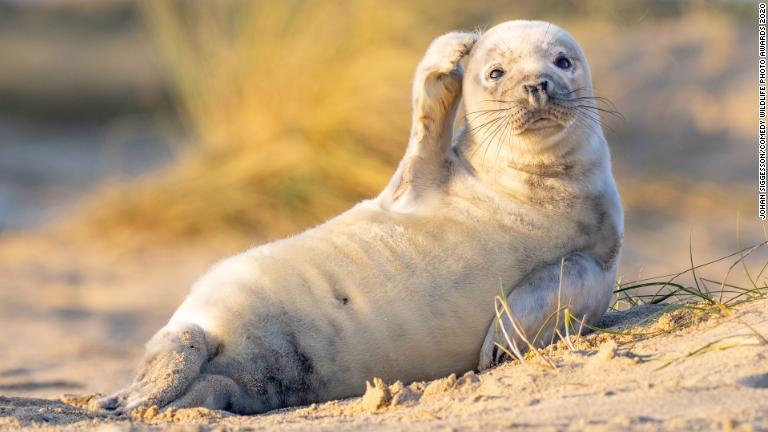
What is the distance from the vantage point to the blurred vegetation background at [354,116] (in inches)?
341

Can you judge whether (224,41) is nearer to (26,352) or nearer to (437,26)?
(437,26)

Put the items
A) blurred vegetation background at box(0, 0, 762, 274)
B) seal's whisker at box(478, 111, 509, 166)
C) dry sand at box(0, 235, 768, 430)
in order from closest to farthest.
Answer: dry sand at box(0, 235, 768, 430)
seal's whisker at box(478, 111, 509, 166)
blurred vegetation background at box(0, 0, 762, 274)

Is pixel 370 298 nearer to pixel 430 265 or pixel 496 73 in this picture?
pixel 430 265

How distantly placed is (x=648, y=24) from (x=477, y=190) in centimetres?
811

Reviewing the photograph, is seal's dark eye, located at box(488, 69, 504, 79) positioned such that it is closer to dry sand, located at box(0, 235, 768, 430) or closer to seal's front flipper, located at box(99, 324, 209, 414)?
dry sand, located at box(0, 235, 768, 430)

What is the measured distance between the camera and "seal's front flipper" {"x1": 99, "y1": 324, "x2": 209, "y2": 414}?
3.49 metres

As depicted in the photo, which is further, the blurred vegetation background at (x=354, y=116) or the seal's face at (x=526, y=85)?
the blurred vegetation background at (x=354, y=116)

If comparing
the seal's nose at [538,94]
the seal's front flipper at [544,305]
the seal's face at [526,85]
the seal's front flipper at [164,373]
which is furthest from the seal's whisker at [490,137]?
the seal's front flipper at [164,373]

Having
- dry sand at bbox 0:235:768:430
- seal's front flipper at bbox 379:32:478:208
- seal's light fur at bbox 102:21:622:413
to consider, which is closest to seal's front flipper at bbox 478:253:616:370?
seal's light fur at bbox 102:21:622:413

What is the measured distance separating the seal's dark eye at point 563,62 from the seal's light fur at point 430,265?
0.03 metres

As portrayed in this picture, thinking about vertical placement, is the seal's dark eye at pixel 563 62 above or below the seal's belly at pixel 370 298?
above

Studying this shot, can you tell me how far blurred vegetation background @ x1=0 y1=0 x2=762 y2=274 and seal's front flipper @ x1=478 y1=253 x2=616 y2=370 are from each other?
3.19 metres

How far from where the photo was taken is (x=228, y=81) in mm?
9516

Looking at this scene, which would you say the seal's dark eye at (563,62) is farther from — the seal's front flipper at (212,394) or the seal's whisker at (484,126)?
the seal's front flipper at (212,394)
